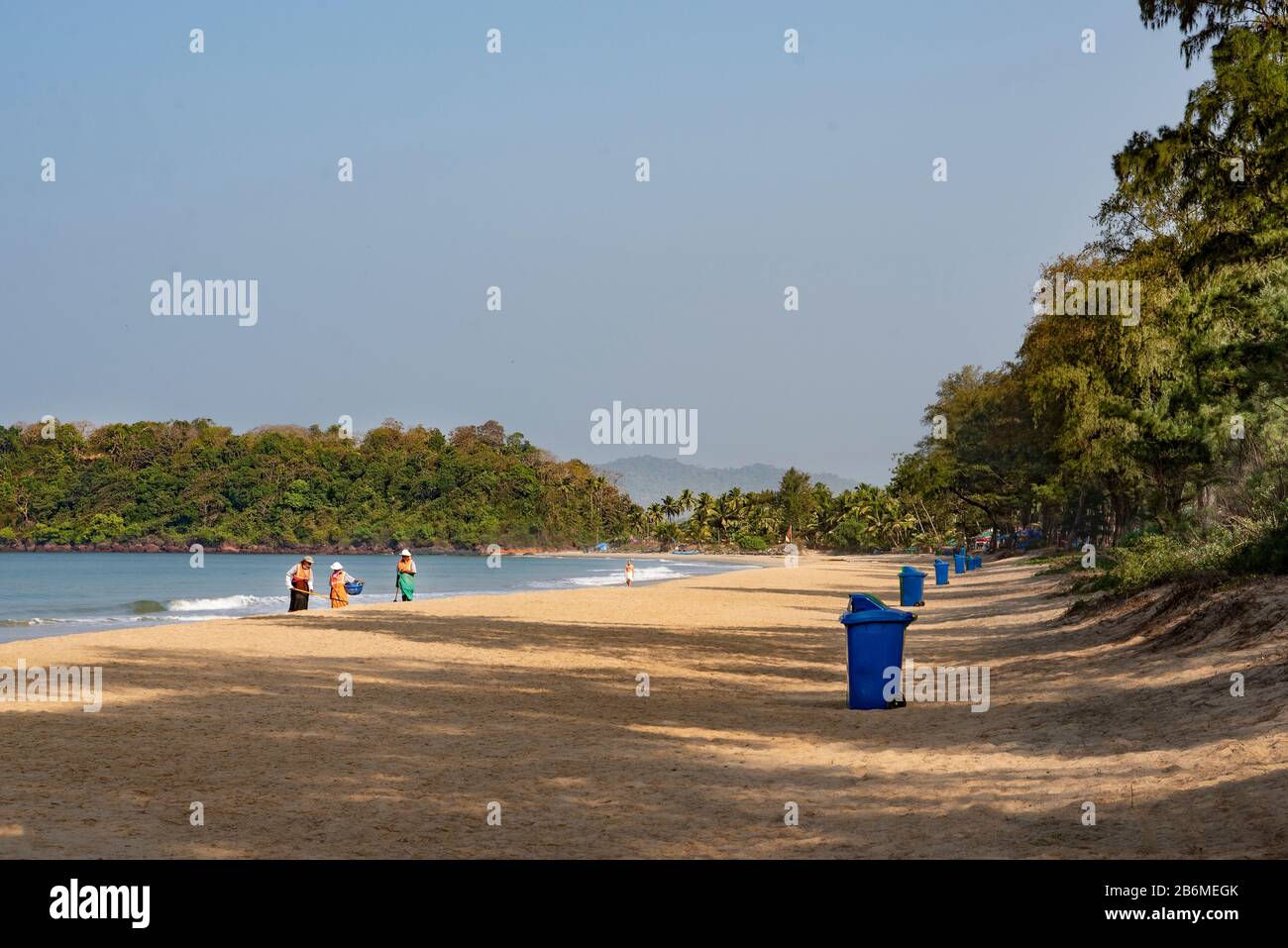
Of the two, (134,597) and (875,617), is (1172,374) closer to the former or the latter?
(875,617)

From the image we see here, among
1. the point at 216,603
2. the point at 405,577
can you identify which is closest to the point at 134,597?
the point at 216,603

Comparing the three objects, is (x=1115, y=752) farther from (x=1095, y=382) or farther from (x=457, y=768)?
(x=1095, y=382)

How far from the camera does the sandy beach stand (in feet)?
23.8

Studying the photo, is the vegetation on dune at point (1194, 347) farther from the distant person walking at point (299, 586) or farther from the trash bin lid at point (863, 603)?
the distant person walking at point (299, 586)

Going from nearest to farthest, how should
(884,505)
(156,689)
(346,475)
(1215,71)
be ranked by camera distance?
(156,689) → (1215,71) → (884,505) → (346,475)

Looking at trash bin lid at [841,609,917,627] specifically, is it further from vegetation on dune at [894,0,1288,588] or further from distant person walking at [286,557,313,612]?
distant person walking at [286,557,313,612]

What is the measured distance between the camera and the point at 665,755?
10.6 meters

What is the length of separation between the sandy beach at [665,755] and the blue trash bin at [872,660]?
0.93ft

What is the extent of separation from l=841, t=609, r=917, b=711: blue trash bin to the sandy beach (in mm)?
284

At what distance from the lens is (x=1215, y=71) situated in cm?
1730

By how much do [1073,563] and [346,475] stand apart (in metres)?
168

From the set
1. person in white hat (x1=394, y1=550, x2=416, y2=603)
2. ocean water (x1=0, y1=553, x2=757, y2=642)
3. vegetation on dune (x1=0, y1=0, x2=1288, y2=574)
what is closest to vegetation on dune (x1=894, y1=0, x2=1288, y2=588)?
vegetation on dune (x1=0, y1=0, x2=1288, y2=574)

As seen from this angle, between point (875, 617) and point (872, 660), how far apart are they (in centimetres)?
63

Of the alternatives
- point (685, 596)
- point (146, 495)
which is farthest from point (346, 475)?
point (685, 596)
